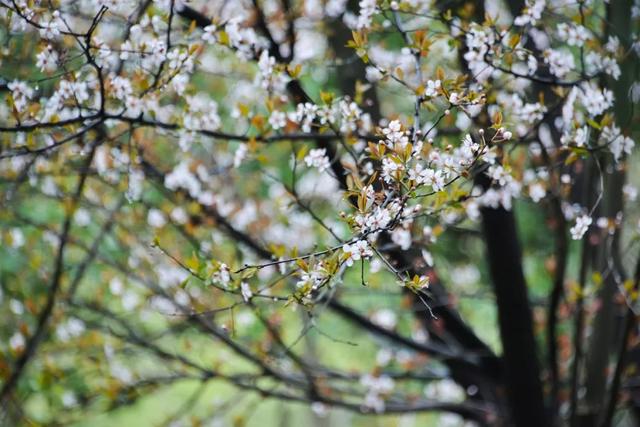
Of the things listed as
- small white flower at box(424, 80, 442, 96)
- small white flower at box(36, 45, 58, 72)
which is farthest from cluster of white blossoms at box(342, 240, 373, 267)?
small white flower at box(36, 45, 58, 72)

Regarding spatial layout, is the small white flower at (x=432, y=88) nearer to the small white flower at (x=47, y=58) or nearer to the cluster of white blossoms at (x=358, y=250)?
the cluster of white blossoms at (x=358, y=250)

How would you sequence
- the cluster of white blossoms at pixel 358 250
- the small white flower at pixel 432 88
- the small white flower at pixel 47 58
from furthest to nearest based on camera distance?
the small white flower at pixel 47 58 < the small white flower at pixel 432 88 < the cluster of white blossoms at pixel 358 250

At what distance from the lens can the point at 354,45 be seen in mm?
2391

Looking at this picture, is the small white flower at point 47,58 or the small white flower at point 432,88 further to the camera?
the small white flower at point 47,58

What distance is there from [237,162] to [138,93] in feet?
1.79

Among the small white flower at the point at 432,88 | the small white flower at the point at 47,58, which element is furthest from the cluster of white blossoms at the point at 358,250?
the small white flower at the point at 47,58

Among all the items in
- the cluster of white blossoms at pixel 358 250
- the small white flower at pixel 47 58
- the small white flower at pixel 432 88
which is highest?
the small white flower at pixel 47 58

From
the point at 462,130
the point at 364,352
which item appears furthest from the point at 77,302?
the point at 364,352

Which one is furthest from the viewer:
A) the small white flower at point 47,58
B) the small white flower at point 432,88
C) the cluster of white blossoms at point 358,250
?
the small white flower at point 47,58

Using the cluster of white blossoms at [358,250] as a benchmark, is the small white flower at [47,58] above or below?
above

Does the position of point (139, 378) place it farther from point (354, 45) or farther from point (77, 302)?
point (354, 45)

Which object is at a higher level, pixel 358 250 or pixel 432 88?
pixel 432 88

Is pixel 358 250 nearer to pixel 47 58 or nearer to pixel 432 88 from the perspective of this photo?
pixel 432 88

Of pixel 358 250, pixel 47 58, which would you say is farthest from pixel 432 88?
pixel 47 58
